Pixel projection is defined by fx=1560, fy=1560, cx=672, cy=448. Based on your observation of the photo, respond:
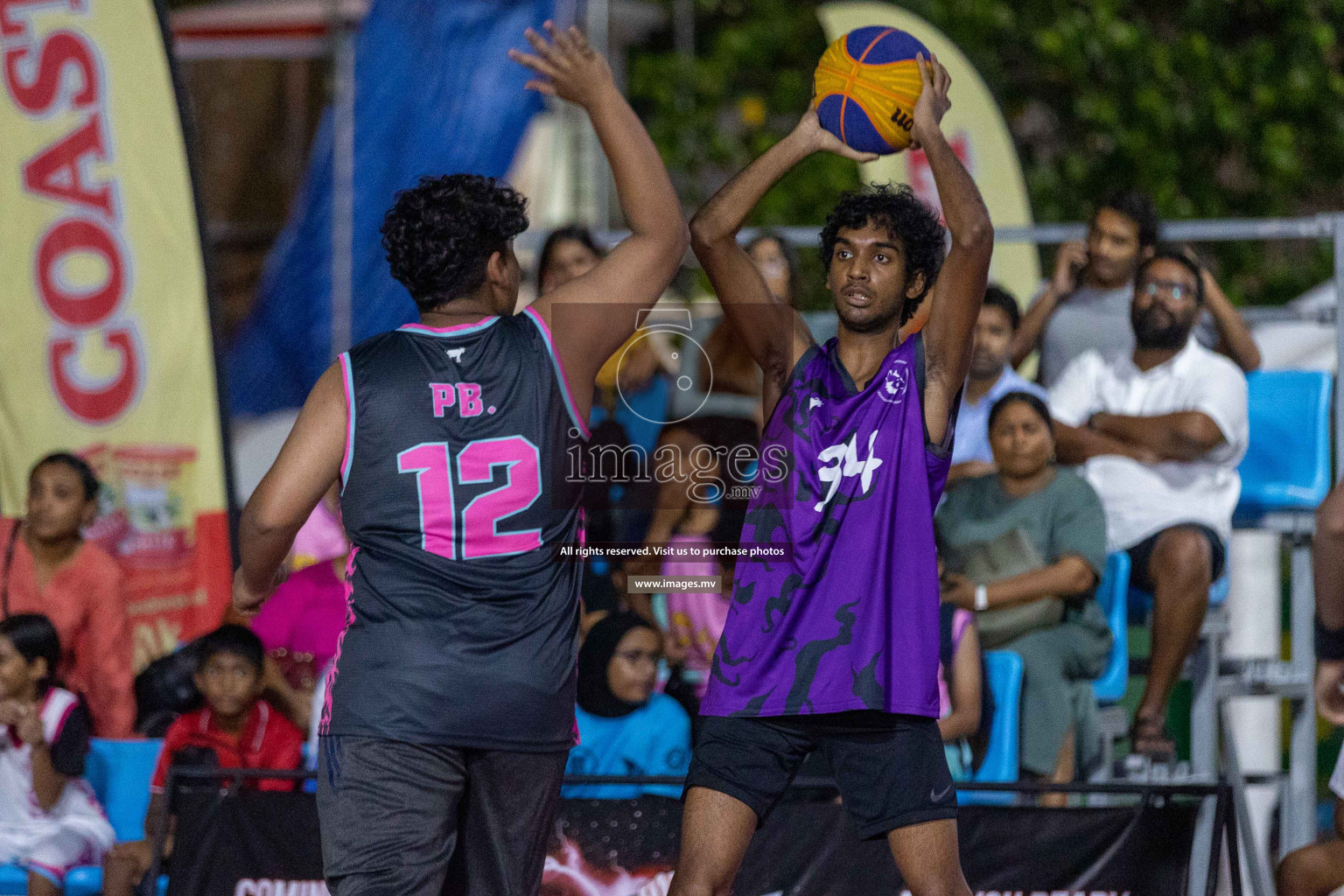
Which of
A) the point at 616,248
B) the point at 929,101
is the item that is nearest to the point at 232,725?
the point at 616,248

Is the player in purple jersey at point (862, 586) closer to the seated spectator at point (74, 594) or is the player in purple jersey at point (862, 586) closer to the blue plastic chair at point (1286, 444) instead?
the seated spectator at point (74, 594)

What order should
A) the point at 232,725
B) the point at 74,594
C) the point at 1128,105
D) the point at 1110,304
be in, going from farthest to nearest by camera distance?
the point at 1128,105 → the point at 1110,304 → the point at 74,594 → the point at 232,725

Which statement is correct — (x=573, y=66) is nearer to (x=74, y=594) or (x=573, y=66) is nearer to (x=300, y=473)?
(x=300, y=473)

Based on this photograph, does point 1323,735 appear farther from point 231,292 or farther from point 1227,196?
point 231,292

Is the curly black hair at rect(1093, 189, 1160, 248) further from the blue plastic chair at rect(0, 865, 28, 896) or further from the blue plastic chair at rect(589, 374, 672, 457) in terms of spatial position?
the blue plastic chair at rect(0, 865, 28, 896)

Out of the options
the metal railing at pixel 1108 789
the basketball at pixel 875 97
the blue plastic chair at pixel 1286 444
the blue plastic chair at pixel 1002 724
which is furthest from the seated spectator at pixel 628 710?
the blue plastic chair at pixel 1286 444

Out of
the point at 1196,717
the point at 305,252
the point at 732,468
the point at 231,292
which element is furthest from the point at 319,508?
the point at 231,292

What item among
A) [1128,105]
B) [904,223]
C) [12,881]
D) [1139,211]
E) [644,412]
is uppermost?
[1128,105]

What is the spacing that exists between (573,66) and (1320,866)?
267 cm

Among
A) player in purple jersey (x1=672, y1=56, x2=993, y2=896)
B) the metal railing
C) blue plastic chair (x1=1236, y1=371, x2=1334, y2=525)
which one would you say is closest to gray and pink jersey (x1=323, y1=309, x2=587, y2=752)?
player in purple jersey (x1=672, y1=56, x2=993, y2=896)

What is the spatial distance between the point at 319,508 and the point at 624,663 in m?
2.23

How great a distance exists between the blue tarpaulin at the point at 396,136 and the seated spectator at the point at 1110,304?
182 inches

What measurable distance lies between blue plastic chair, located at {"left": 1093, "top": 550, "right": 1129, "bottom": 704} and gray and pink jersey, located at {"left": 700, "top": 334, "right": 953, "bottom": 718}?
275 centimetres

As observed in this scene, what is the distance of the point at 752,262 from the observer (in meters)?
3.71
